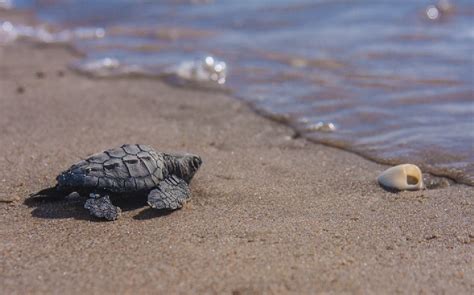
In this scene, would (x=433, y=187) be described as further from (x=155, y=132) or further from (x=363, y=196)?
(x=155, y=132)

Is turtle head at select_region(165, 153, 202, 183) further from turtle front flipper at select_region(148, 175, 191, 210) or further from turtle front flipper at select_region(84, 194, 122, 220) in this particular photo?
turtle front flipper at select_region(84, 194, 122, 220)

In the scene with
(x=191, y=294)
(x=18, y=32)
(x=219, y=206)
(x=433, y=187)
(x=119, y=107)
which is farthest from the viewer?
(x=18, y=32)

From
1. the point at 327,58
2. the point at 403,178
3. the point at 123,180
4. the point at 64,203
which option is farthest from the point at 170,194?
the point at 327,58

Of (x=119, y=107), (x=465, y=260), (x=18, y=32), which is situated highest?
(x=18, y=32)

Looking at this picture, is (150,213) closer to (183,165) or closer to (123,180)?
(123,180)

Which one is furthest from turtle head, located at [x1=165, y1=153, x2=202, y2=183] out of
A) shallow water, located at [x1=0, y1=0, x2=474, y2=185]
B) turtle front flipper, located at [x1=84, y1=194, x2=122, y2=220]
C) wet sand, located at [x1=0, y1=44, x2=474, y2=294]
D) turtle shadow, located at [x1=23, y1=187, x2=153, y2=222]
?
shallow water, located at [x1=0, y1=0, x2=474, y2=185]

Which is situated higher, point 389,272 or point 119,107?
point 119,107

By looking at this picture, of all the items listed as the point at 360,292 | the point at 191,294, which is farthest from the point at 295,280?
the point at 191,294
